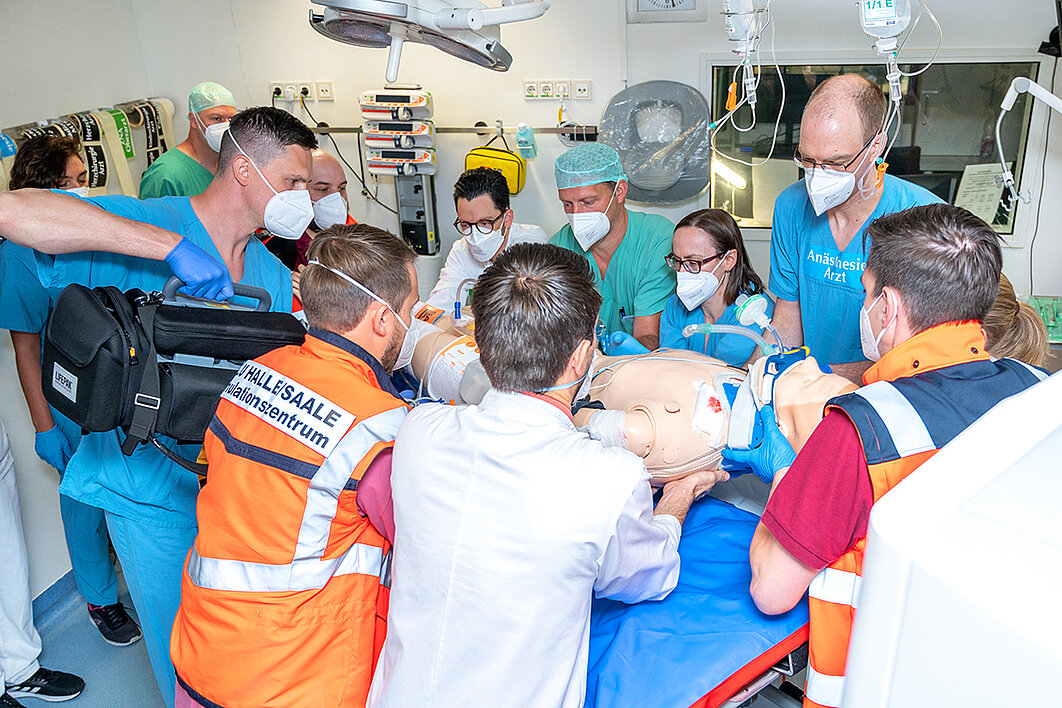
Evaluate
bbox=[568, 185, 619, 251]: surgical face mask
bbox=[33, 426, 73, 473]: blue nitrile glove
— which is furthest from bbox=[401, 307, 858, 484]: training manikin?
bbox=[33, 426, 73, 473]: blue nitrile glove

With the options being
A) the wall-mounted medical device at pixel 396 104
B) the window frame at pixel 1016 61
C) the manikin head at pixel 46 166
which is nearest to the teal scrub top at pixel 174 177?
the manikin head at pixel 46 166

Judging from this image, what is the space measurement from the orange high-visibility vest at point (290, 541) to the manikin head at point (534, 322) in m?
→ 0.24

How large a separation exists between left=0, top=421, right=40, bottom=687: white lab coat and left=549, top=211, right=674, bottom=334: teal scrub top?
1.86 metres

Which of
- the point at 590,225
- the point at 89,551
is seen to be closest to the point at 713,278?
the point at 590,225

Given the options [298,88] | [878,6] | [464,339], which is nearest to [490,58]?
[464,339]

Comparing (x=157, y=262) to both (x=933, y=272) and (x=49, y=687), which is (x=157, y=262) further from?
(x=933, y=272)

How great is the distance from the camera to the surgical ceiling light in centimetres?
164

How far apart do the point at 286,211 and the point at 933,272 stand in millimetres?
1480

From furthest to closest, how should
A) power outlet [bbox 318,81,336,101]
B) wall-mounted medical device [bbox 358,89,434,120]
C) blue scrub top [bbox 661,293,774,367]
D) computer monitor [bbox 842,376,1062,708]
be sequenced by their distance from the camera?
1. power outlet [bbox 318,81,336,101]
2. wall-mounted medical device [bbox 358,89,434,120]
3. blue scrub top [bbox 661,293,774,367]
4. computer monitor [bbox 842,376,1062,708]

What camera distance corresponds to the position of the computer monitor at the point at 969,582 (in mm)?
408

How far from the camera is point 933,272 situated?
4.06 feet

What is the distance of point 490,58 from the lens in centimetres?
193

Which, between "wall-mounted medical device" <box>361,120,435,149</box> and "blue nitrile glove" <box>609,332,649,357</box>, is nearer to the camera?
"blue nitrile glove" <box>609,332,649,357</box>

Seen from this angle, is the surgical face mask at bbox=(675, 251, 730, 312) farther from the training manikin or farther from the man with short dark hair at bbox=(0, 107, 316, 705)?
the man with short dark hair at bbox=(0, 107, 316, 705)
